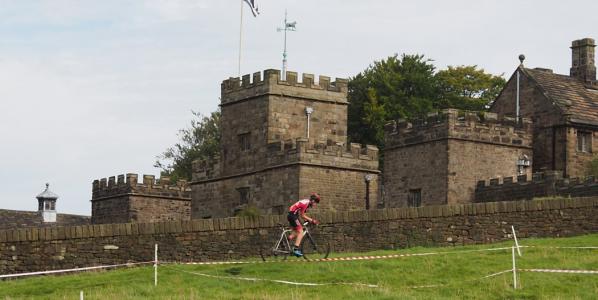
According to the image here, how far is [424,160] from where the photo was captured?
60.1m

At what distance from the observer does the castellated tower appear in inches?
2307

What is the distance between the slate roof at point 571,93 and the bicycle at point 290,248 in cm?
2063

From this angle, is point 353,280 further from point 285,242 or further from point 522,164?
point 522,164

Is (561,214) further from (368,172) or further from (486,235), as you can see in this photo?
(368,172)

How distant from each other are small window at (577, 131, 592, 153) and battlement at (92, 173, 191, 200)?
20.2m

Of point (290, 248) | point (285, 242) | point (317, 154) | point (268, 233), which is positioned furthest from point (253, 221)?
point (317, 154)

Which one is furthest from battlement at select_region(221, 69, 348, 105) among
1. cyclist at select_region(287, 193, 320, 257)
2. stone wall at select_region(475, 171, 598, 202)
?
cyclist at select_region(287, 193, 320, 257)

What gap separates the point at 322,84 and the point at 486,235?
18979mm

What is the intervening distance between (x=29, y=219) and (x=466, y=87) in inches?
954

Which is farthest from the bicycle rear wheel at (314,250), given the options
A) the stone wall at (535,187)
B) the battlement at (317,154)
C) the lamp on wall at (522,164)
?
the lamp on wall at (522,164)

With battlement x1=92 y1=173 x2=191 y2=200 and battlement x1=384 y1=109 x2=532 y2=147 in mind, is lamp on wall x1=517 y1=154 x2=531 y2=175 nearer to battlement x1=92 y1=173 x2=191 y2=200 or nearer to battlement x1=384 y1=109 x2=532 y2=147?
battlement x1=384 y1=109 x2=532 y2=147

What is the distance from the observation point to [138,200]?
7144 cm

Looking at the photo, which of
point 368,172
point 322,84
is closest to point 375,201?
point 368,172

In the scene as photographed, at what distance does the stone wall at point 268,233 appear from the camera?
40.9m
